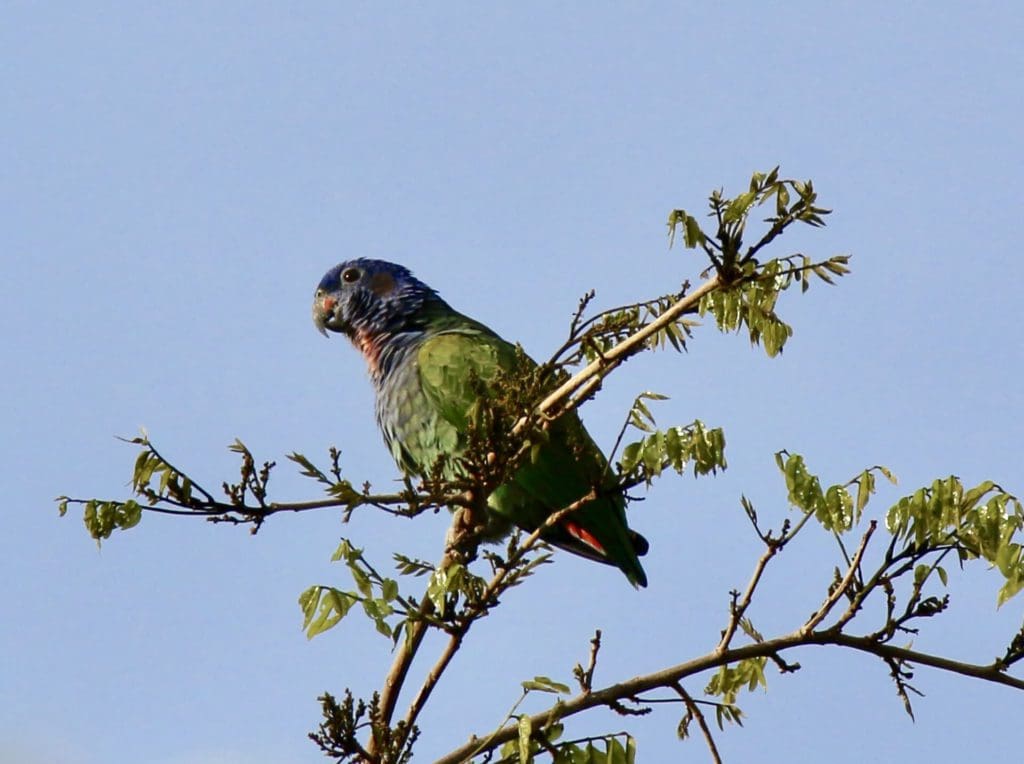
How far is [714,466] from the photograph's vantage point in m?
3.57

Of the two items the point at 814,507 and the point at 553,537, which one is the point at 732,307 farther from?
the point at 553,537

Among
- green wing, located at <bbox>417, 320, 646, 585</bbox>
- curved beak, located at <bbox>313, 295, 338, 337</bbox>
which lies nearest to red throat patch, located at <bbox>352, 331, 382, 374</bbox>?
curved beak, located at <bbox>313, 295, 338, 337</bbox>

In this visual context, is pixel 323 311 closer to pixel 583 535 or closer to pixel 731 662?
pixel 583 535

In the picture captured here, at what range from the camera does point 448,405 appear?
5688mm

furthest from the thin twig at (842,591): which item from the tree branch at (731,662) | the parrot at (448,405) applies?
the parrot at (448,405)

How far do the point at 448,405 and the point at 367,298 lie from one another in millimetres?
1465

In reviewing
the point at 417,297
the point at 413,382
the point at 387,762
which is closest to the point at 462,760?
the point at 387,762

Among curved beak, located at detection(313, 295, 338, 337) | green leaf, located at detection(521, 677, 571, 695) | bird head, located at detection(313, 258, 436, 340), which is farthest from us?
curved beak, located at detection(313, 295, 338, 337)

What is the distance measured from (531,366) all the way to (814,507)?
2.96 ft

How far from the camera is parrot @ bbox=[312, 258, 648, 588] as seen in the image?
5508 mm

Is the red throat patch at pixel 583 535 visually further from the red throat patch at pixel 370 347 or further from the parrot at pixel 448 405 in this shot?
the red throat patch at pixel 370 347

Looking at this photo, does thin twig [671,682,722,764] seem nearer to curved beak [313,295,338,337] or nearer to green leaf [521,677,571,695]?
green leaf [521,677,571,695]

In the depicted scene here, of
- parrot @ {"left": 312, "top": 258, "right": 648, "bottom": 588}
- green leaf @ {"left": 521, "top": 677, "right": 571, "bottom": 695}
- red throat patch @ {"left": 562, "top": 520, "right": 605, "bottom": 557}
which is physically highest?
parrot @ {"left": 312, "top": 258, "right": 648, "bottom": 588}

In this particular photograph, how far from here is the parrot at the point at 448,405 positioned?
551 centimetres
